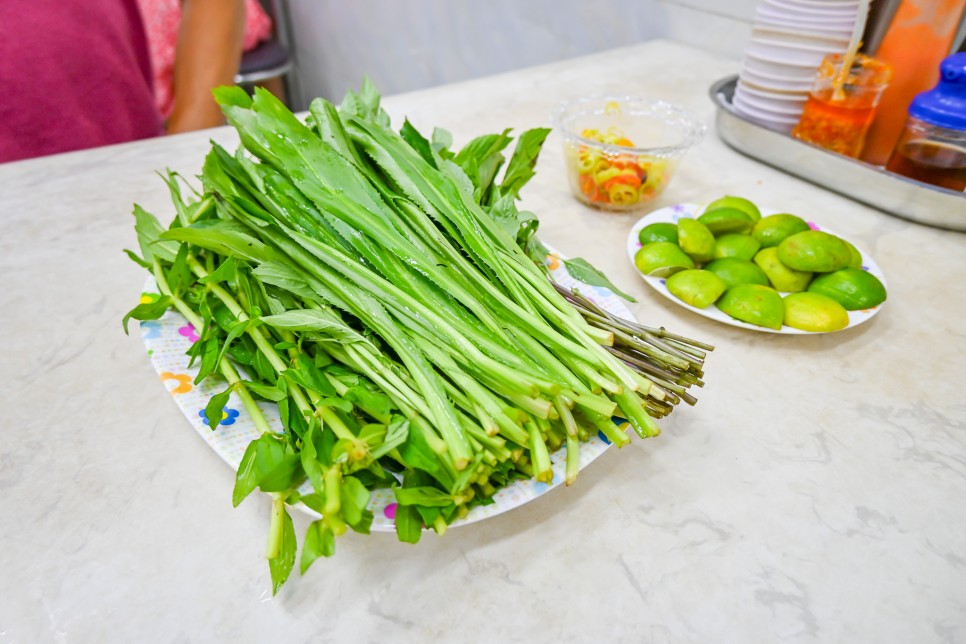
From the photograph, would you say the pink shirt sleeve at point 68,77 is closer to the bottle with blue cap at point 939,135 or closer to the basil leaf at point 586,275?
the basil leaf at point 586,275

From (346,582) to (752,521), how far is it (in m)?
0.39

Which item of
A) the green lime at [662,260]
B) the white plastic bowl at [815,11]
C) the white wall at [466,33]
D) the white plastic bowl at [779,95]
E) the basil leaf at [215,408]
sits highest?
the white plastic bowl at [815,11]

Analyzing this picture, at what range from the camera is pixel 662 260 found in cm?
85

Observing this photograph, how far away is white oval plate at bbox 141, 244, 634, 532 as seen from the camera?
52 centimetres

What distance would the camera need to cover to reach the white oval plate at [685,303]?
79 centimetres

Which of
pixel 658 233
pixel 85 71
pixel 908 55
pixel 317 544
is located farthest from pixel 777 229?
pixel 85 71

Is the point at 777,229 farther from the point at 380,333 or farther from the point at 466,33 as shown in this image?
the point at 466,33

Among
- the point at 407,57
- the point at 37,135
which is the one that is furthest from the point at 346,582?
the point at 407,57

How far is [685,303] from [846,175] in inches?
21.9

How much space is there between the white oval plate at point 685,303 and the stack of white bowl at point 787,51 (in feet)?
1.05

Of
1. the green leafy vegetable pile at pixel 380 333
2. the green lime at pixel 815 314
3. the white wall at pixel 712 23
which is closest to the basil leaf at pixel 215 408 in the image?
the green leafy vegetable pile at pixel 380 333

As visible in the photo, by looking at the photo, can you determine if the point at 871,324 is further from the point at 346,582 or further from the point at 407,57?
the point at 407,57

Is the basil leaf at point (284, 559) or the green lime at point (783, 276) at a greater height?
the basil leaf at point (284, 559)

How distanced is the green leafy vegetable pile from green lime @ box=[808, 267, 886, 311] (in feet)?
1.03
